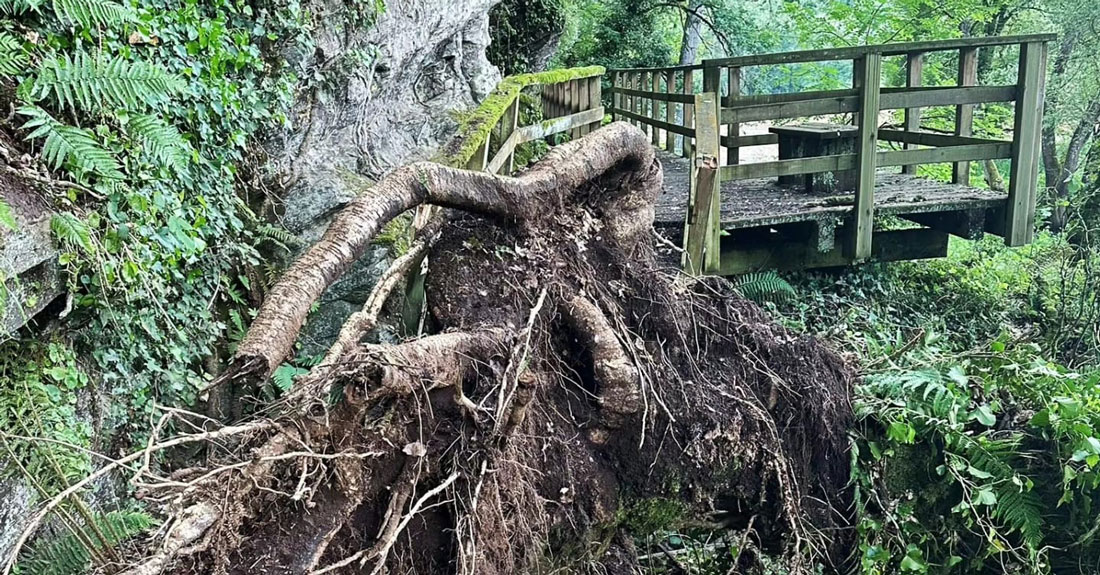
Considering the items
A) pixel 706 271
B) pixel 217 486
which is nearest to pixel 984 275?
pixel 706 271

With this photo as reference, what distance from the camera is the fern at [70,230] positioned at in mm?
2992

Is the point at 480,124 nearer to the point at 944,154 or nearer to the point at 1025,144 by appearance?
the point at 944,154

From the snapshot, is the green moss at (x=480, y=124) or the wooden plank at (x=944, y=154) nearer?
the green moss at (x=480, y=124)

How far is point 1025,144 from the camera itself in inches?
290

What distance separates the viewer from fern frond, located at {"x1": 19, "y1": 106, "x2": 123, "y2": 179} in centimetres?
294

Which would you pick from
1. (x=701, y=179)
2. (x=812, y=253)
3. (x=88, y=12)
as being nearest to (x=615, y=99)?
(x=812, y=253)

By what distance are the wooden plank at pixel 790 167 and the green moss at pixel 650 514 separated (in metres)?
3.77

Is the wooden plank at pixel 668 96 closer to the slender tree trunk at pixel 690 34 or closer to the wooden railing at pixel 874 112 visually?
the wooden railing at pixel 874 112

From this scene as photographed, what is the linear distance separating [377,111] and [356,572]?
5277 mm

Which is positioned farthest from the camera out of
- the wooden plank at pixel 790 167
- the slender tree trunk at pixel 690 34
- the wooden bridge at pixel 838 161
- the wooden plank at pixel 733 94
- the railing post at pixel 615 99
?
the slender tree trunk at pixel 690 34

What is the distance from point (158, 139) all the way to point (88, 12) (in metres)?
0.56

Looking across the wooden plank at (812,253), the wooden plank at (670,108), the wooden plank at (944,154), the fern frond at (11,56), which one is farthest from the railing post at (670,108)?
the fern frond at (11,56)

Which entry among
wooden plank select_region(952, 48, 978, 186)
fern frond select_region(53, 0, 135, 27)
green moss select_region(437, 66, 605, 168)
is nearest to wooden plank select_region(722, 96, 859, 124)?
wooden plank select_region(952, 48, 978, 186)

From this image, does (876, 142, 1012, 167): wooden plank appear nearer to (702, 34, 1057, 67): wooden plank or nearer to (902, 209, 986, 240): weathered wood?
(902, 209, 986, 240): weathered wood
